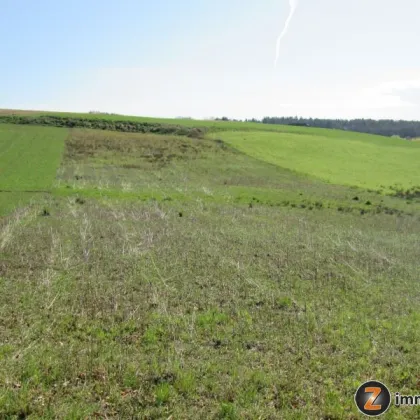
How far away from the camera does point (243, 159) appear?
A: 2173 inches

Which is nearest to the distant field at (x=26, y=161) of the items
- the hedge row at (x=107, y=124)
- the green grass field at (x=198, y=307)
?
the green grass field at (x=198, y=307)

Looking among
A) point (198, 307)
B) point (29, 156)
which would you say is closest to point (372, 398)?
point (198, 307)

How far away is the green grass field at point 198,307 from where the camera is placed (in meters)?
7.44

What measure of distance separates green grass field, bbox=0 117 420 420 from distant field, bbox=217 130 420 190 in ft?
60.5

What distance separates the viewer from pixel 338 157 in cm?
6078

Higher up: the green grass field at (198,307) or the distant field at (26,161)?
the distant field at (26,161)

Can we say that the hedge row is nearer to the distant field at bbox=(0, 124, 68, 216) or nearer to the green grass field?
the distant field at bbox=(0, 124, 68, 216)

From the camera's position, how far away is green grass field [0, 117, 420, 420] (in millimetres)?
7438

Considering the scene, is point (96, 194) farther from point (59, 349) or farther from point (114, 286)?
point (59, 349)

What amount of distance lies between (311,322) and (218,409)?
14.5ft
